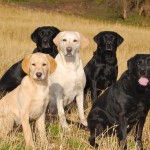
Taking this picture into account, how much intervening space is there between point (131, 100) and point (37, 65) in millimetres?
1154

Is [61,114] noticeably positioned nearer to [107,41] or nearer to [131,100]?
[131,100]

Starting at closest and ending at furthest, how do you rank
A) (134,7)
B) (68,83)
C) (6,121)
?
1. (6,121)
2. (68,83)
3. (134,7)

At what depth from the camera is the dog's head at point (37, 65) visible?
16.5 feet

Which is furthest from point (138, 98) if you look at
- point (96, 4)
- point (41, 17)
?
point (96, 4)

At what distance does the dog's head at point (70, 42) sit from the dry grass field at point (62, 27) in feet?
3.35

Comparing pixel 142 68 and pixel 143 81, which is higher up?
pixel 142 68

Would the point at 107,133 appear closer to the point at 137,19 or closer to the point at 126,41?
the point at 126,41

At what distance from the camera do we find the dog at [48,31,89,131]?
6.11m

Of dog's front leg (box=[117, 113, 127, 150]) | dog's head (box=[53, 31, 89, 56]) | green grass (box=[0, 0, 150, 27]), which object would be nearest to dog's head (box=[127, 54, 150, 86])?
dog's front leg (box=[117, 113, 127, 150])

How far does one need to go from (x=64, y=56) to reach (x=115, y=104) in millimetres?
1328

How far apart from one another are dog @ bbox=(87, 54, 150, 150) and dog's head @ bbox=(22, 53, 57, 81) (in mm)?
877

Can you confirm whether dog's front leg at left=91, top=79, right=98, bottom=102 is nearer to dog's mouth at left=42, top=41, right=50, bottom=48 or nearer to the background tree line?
dog's mouth at left=42, top=41, right=50, bottom=48

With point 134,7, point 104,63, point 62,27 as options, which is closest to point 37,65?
point 104,63

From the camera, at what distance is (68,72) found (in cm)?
623
